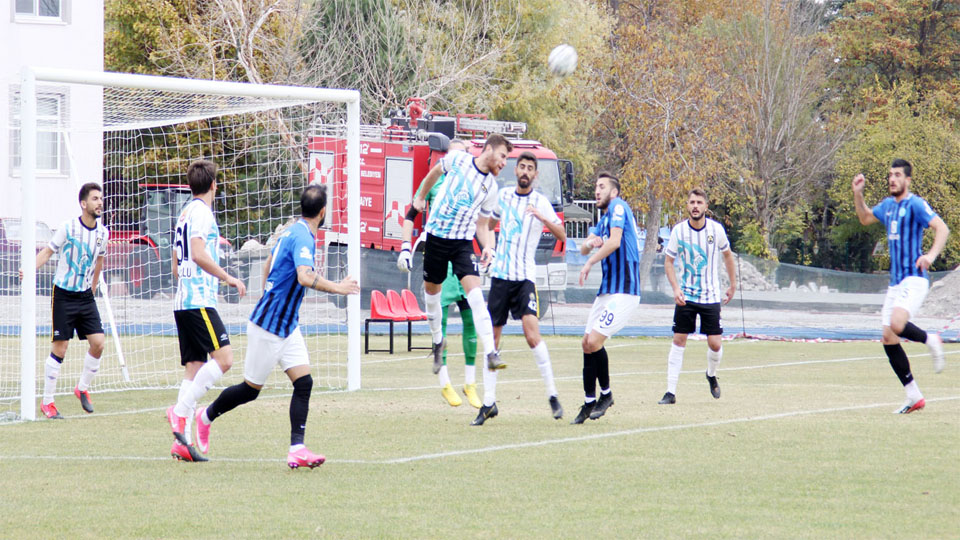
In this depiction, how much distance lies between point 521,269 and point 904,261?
141 inches

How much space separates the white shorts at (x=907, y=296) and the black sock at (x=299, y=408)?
5541 millimetres

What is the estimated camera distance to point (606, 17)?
45.8 meters

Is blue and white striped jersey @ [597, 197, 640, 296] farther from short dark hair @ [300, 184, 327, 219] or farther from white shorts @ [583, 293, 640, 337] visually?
short dark hair @ [300, 184, 327, 219]

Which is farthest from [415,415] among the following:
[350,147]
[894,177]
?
[894,177]

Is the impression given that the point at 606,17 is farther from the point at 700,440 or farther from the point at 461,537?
the point at 461,537

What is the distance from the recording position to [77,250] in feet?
36.0

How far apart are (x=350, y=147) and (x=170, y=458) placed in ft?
18.5

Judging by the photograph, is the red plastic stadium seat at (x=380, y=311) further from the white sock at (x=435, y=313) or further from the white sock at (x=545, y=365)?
the white sock at (x=545, y=365)

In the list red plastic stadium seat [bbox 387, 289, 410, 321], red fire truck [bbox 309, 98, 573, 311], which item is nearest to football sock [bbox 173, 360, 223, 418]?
red plastic stadium seat [bbox 387, 289, 410, 321]

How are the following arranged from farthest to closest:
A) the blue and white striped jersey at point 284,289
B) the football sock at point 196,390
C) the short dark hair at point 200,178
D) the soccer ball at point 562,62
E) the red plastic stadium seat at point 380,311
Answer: the red plastic stadium seat at point 380,311 < the soccer ball at point 562,62 < the short dark hair at point 200,178 < the football sock at point 196,390 < the blue and white striped jersey at point 284,289

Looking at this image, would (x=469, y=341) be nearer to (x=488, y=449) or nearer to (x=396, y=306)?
(x=488, y=449)

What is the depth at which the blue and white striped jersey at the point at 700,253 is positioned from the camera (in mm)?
12133

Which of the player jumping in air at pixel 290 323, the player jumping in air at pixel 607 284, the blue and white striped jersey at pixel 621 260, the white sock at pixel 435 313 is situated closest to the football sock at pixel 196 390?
the player jumping in air at pixel 290 323

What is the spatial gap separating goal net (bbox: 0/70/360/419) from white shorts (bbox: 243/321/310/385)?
153 inches
